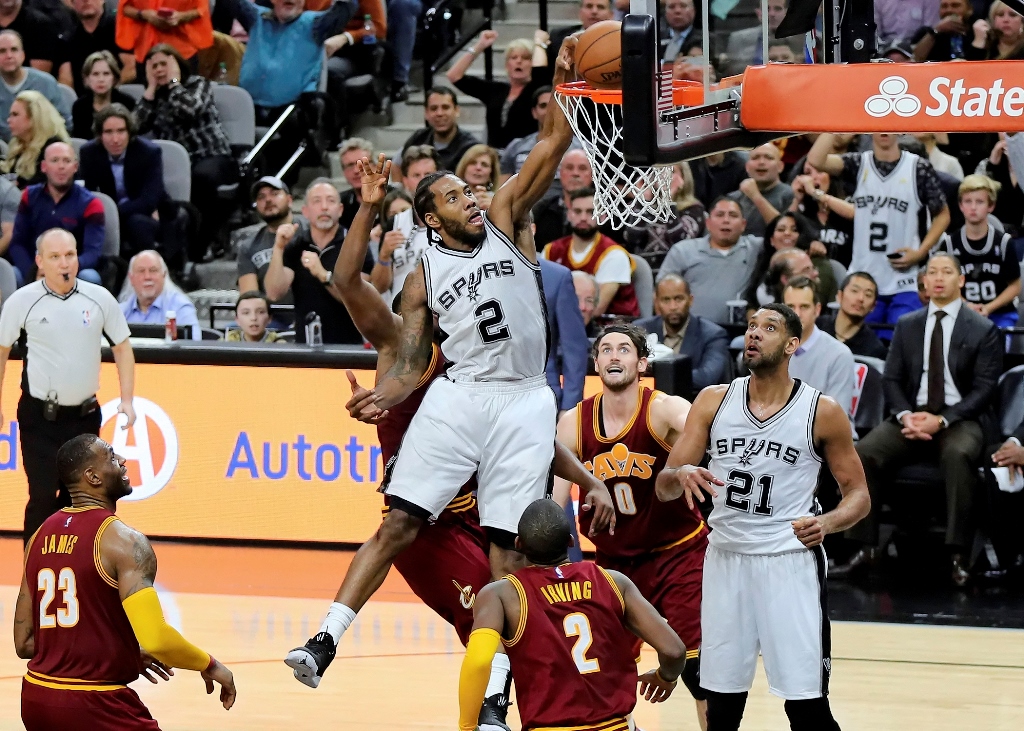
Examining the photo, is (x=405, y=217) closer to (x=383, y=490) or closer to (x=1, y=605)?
(x=1, y=605)

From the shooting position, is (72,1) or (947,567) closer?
(947,567)

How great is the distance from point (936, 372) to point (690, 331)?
1.43 meters

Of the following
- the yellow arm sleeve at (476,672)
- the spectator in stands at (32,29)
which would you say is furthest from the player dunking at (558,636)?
the spectator in stands at (32,29)

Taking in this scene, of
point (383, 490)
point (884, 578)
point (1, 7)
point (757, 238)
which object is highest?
point (1, 7)

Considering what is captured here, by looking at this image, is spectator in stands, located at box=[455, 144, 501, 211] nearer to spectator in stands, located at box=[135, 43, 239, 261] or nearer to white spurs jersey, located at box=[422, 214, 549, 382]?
spectator in stands, located at box=[135, 43, 239, 261]

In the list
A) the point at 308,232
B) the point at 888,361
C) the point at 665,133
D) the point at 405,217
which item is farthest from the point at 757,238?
the point at 665,133

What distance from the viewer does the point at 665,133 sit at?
230 inches

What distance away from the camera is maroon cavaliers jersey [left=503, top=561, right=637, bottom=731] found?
476 centimetres

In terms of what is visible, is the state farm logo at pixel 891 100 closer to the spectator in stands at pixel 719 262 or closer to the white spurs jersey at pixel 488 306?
the white spurs jersey at pixel 488 306

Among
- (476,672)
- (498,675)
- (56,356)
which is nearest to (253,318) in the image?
(56,356)

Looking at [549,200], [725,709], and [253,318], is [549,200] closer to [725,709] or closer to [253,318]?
[253,318]

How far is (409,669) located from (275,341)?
335 centimetres

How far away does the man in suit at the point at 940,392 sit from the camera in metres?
9.16

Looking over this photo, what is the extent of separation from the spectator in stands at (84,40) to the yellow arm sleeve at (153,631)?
969cm
